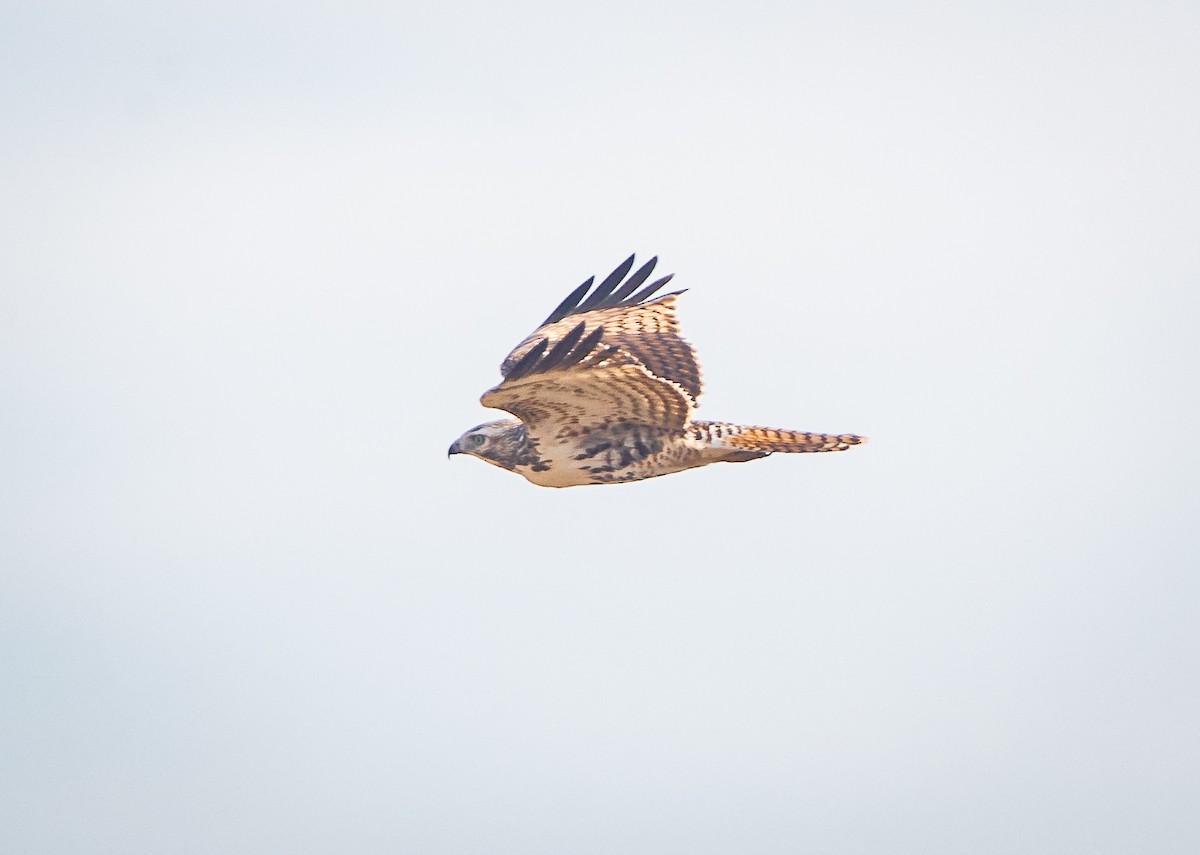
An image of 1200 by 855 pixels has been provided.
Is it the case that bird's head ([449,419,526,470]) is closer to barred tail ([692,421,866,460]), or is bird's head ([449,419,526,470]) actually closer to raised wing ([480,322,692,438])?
raised wing ([480,322,692,438])

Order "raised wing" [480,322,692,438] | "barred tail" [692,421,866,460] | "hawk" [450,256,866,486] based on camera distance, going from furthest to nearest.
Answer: "barred tail" [692,421,866,460] → "hawk" [450,256,866,486] → "raised wing" [480,322,692,438]

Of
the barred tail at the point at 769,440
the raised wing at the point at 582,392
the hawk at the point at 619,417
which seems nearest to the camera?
the raised wing at the point at 582,392

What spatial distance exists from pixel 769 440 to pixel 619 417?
107 centimetres

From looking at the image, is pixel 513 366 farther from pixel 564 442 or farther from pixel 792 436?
pixel 792 436

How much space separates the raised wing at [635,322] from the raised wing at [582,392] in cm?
39

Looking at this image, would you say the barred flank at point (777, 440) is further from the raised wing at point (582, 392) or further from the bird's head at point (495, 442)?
the bird's head at point (495, 442)

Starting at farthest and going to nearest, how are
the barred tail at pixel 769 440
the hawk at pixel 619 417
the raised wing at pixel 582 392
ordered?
the barred tail at pixel 769 440, the hawk at pixel 619 417, the raised wing at pixel 582 392

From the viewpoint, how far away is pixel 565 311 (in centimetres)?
1427

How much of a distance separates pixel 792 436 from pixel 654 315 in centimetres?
146

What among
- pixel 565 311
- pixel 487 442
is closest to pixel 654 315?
pixel 565 311

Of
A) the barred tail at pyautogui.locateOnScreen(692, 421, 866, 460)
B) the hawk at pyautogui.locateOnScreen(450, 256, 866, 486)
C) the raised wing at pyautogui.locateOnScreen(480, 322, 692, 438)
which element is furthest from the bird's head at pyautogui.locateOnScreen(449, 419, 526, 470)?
the barred tail at pyautogui.locateOnScreen(692, 421, 866, 460)

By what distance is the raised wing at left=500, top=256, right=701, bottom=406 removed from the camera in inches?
534

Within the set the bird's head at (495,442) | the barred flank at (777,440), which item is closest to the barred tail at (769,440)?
the barred flank at (777,440)

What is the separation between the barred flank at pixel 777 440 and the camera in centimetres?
1334
